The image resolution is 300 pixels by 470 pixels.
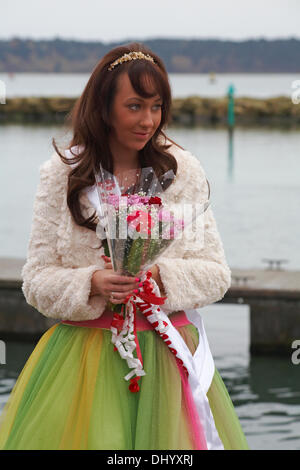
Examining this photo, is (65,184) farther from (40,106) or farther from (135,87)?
(40,106)

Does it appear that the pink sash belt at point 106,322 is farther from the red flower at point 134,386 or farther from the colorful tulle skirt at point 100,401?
the red flower at point 134,386

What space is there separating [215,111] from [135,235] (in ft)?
135

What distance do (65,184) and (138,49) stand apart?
36 centimetres

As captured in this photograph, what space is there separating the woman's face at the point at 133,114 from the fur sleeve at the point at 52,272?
18 centimetres

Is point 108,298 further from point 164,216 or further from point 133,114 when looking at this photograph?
point 133,114

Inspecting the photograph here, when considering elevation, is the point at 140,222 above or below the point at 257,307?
above

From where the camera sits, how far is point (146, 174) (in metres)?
2.29

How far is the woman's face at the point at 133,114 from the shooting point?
95.3 inches

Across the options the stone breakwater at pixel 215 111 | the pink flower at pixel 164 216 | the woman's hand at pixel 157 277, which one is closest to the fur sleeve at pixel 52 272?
the woman's hand at pixel 157 277

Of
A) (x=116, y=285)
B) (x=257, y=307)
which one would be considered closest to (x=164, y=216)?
(x=116, y=285)

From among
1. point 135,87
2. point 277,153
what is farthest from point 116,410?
point 277,153

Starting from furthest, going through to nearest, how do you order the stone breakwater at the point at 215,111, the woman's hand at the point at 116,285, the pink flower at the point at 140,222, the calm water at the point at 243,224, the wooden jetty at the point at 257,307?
the stone breakwater at the point at 215,111 → the wooden jetty at the point at 257,307 → the calm water at the point at 243,224 → the woman's hand at the point at 116,285 → the pink flower at the point at 140,222

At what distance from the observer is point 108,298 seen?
2.39 m

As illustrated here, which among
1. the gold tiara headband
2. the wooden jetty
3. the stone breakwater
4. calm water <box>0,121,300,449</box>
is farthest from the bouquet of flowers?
the stone breakwater
